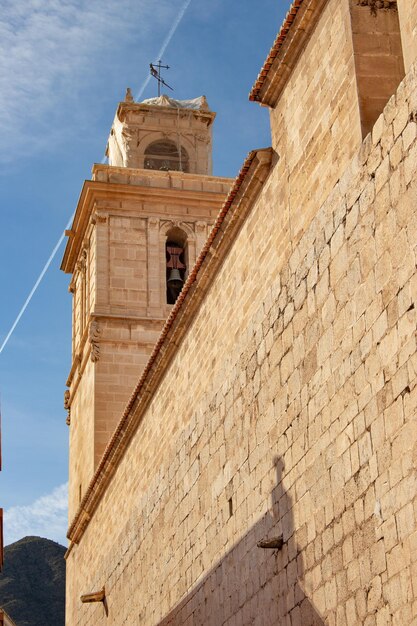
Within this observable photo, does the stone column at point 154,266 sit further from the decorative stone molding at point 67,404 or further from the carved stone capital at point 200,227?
the decorative stone molding at point 67,404

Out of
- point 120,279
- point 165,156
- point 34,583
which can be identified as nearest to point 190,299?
point 120,279

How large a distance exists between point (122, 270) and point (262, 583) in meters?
14.9

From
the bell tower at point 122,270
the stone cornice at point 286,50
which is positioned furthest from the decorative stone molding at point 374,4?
the bell tower at point 122,270

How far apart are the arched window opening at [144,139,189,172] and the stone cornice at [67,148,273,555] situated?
9168 millimetres

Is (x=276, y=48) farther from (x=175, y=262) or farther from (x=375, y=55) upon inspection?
(x=175, y=262)

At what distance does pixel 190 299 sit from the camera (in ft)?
47.1

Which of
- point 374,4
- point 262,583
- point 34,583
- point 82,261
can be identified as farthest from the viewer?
point 34,583

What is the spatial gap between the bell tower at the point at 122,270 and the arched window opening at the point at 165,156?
10 cm

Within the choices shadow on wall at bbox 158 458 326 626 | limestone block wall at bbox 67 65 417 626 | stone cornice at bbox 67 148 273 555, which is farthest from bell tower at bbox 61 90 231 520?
shadow on wall at bbox 158 458 326 626

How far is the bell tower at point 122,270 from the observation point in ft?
80.0

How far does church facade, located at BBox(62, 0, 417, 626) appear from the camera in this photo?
332 inches

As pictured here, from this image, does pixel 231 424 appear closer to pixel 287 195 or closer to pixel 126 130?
pixel 287 195

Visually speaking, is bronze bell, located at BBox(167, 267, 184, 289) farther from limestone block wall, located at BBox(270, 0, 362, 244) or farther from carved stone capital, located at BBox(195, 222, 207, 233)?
limestone block wall, located at BBox(270, 0, 362, 244)

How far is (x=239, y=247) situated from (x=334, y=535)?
4.18 metres
